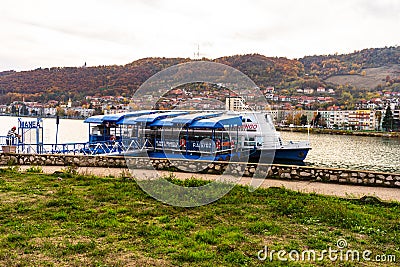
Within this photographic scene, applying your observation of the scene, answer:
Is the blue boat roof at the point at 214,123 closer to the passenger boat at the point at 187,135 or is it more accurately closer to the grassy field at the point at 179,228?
the passenger boat at the point at 187,135

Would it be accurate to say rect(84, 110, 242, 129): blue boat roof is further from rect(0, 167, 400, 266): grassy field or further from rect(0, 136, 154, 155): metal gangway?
rect(0, 167, 400, 266): grassy field

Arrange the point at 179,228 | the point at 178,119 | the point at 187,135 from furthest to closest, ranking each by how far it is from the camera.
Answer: the point at 187,135 < the point at 178,119 < the point at 179,228

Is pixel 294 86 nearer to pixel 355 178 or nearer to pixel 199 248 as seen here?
pixel 355 178

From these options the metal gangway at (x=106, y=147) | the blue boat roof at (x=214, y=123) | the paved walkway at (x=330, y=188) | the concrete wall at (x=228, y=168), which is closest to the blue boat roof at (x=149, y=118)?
the metal gangway at (x=106, y=147)

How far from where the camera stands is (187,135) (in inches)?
739

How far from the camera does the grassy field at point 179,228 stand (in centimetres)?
523

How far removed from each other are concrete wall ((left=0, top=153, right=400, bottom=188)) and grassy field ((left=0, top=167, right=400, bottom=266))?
8.57 feet

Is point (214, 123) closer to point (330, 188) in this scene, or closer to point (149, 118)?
point (149, 118)

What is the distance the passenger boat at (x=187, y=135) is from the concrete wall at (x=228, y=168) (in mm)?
4585

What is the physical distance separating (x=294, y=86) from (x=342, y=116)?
19.0 meters

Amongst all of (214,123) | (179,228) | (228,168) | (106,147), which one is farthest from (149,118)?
(179,228)

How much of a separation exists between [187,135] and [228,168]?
20.3 feet

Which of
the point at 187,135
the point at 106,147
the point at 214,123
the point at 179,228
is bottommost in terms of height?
the point at 179,228

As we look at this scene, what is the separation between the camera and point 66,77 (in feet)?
317
